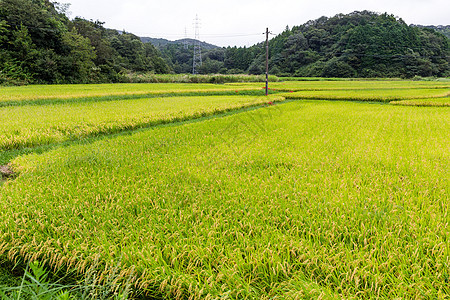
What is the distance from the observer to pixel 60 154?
540cm

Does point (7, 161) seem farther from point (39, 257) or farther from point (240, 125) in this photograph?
point (240, 125)

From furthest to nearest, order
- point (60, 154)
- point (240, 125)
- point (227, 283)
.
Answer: point (240, 125), point (60, 154), point (227, 283)

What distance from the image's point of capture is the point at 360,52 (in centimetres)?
5625

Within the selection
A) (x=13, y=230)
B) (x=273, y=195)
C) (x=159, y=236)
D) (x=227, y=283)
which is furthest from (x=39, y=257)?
(x=273, y=195)

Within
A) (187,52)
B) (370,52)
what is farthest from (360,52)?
(187,52)

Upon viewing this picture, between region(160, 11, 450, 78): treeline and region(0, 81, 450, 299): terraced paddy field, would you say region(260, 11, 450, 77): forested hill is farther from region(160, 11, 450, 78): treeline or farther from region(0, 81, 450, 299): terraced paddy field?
region(0, 81, 450, 299): terraced paddy field

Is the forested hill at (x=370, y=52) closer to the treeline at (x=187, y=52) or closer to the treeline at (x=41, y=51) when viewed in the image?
the treeline at (x=187, y=52)

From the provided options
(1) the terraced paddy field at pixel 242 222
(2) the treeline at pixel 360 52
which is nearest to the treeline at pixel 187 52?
(2) the treeline at pixel 360 52

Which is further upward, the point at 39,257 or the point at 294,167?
the point at 294,167

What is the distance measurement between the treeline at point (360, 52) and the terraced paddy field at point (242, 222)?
196ft

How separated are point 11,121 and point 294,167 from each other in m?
9.80

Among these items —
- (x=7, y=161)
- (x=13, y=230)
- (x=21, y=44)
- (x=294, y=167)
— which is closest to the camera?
(x=13, y=230)

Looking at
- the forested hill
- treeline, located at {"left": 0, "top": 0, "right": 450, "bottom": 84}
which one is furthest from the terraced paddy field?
the forested hill

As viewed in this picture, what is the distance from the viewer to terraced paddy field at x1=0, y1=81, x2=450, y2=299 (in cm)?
178
